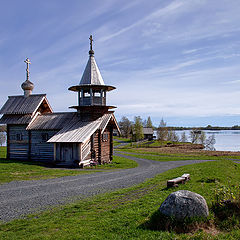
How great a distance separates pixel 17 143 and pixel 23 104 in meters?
4.61

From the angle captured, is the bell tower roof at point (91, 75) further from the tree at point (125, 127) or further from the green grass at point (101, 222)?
the tree at point (125, 127)

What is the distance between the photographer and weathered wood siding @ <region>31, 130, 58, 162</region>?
26734 millimetres

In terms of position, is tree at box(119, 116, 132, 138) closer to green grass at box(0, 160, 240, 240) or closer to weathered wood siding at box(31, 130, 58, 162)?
weathered wood siding at box(31, 130, 58, 162)

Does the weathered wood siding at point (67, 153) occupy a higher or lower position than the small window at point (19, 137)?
lower

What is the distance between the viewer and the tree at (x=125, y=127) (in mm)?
110688

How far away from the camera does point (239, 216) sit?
7.54 meters

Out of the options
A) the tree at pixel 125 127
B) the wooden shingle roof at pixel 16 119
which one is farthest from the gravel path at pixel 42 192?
the tree at pixel 125 127

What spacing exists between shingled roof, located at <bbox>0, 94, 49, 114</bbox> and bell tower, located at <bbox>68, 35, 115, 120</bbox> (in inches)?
187

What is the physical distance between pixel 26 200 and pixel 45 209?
203cm

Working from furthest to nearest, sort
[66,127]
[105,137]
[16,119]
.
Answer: [16,119]
[105,137]
[66,127]

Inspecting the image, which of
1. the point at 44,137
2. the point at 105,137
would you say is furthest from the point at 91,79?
the point at 44,137

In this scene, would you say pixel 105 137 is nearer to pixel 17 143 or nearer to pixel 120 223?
pixel 17 143

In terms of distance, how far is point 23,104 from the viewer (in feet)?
96.1

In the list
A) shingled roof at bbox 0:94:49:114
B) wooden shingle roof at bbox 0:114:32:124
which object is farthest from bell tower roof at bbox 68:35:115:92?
wooden shingle roof at bbox 0:114:32:124
